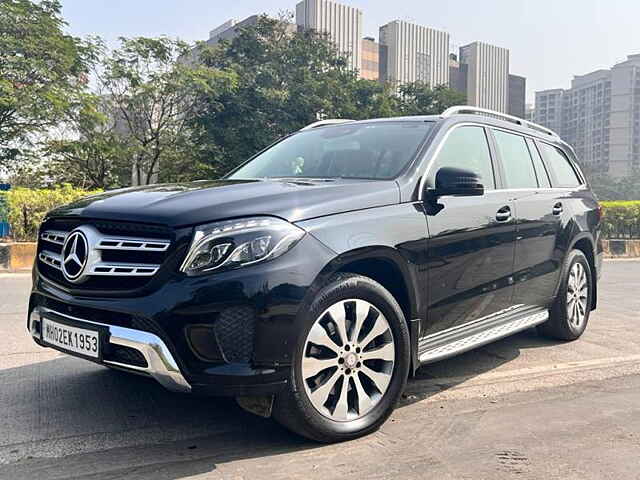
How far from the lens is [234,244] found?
2.71m

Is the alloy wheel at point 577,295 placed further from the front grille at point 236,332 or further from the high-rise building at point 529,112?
the high-rise building at point 529,112

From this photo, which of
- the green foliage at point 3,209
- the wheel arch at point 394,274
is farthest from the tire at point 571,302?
the green foliage at point 3,209

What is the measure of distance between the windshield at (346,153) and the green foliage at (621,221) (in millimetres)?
14893

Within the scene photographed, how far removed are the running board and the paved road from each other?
32cm

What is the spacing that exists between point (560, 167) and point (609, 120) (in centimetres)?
9191

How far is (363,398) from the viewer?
10.2ft

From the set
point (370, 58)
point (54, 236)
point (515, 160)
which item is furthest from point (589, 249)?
point (370, 58)

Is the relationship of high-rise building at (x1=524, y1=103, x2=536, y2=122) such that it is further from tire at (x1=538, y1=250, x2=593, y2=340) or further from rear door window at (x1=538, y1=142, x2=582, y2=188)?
tire at (x1=538, y1=250, x2=593, y2=340)

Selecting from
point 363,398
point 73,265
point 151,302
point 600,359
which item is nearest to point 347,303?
point 363,398

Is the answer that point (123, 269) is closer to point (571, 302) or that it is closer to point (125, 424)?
point (125, 424)

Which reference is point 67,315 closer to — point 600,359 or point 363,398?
point 363,398

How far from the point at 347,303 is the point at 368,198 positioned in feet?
1.95

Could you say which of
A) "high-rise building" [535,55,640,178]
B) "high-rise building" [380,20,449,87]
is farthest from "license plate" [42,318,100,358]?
"high-rise building" [380,20,449,87]

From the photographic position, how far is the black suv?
2.68m
